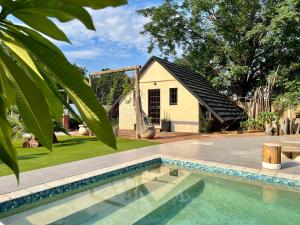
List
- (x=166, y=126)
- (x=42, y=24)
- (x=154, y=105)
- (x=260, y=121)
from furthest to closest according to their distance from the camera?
(x=154, y=105) → (x=166, y=126) → (x=260, y=121) → (x=42, y=24)

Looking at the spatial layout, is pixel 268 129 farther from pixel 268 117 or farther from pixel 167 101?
pixel 167 101

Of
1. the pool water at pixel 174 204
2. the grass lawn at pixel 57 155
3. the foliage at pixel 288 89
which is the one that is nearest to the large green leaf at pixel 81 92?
the pool water at pixel 174 204

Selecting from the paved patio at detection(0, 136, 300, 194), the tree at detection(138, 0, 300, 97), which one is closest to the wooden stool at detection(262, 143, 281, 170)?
the paved patio at detection(0, 136, 300, 194)

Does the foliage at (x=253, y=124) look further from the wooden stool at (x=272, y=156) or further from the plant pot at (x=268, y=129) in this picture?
the wooden stool at (x=272, y=156)

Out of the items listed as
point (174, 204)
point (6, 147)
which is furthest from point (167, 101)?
point (6, 147)

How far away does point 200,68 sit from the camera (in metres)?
26.5

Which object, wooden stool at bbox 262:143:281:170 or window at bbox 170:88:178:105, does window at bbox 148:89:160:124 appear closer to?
window at bbox 170:88:178:105

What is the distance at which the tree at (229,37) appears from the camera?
20.7 metres

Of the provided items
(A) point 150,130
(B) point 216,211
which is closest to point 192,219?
(B) point 216,211

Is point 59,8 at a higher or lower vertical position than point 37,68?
higher

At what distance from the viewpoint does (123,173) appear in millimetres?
8484

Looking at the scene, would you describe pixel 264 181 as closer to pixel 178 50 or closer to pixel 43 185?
pixel 43 185

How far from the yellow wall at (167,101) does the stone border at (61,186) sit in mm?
9764

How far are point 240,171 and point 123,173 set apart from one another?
123 inches
